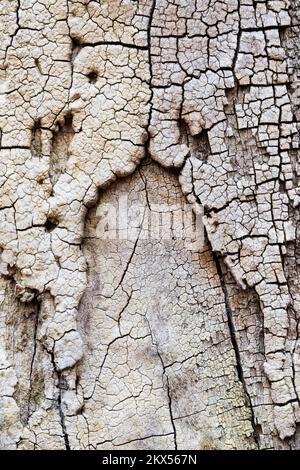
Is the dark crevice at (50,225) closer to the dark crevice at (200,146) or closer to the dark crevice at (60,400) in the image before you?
the dark crevice at (60,400)

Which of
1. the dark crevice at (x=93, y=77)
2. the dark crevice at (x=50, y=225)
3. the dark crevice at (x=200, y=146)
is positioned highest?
the dark crevice at (x=93, y=77)

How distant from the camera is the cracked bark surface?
249cm

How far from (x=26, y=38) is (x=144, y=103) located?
0.46 metres

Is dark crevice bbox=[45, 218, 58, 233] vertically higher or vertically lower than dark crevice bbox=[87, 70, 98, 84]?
lower

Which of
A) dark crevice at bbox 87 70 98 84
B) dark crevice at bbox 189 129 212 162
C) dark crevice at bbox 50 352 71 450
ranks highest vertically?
dark crevice at bbox 87 70 98 84

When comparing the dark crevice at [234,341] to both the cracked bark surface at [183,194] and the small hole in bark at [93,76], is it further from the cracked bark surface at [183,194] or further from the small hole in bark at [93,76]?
the small hole in bark at [93,76]

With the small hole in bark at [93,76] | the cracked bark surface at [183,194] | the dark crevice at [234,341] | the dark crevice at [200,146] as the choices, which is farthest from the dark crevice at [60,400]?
the small hole in bark at [93,76]

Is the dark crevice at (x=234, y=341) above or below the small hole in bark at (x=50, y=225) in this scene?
below

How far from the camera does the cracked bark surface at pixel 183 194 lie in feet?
8.18

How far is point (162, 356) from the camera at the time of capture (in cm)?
254

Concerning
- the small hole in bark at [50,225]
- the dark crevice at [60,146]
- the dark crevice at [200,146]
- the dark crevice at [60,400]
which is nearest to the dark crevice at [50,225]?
the small hole in bark at [50,225]

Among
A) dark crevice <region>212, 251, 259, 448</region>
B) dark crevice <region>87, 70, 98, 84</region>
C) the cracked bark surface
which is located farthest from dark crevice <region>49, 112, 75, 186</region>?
dark crevice <region>212, 251, 259, 448</region>

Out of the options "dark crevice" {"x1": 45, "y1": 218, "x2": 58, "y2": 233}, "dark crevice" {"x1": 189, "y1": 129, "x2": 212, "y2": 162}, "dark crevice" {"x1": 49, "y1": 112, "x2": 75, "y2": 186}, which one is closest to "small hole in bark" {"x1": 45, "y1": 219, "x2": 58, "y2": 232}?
"dark crevice" {"x1": 45, "y1": 218, "x2": 58, "y2": 233}

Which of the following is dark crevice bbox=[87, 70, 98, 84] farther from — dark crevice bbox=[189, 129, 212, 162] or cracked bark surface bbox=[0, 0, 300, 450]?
dark crevice bbox=[189, 129, 212, 162]
